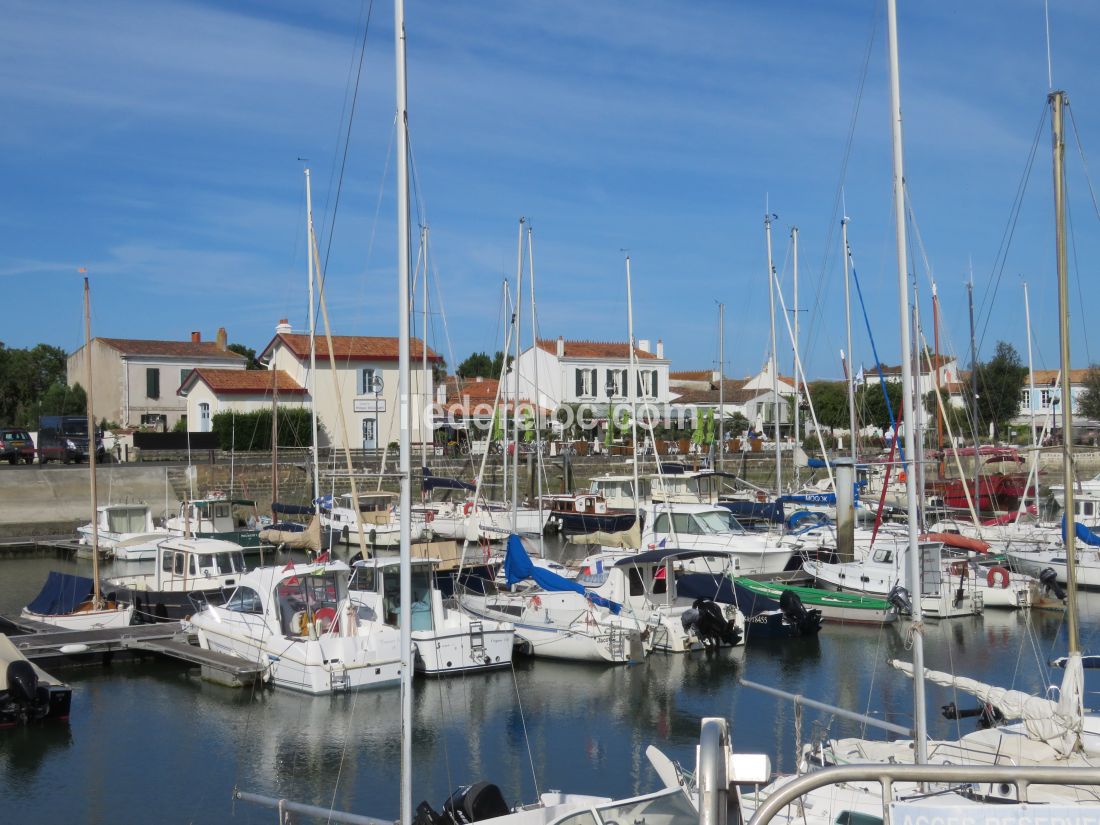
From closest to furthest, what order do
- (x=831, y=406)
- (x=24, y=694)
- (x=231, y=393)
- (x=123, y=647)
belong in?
(x=24, y=694) → (x=123, y=647) → (x=231, y=393) → (x=831, y=406)

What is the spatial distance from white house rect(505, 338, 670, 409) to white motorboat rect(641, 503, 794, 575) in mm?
41426

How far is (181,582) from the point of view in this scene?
28625 mm

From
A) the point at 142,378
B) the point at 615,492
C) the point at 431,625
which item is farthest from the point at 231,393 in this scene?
the point at 431,625

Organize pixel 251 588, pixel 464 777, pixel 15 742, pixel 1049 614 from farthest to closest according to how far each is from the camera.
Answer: pixel 1049 614 < pixel 251 588 < pixel 15 742 < pixel 464 777

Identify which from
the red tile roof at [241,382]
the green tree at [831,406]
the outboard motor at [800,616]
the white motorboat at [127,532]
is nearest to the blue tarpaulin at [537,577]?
the outboard motor at [800,616]

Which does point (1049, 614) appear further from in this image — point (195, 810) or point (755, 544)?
point (195, 810)

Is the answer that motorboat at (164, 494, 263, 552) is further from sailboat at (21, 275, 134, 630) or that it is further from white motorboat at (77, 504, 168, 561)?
sailboat at (21, 275, 134, 630)

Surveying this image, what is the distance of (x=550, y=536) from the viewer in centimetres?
4741

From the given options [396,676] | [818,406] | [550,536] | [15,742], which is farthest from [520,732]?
[818,406]

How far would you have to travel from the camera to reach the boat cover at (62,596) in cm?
2627

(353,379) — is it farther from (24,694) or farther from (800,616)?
(24,694)

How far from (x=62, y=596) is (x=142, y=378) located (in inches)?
1831

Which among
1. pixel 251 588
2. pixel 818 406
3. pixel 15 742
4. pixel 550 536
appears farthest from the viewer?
pixel 818 406

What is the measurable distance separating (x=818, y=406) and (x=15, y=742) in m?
81.6
